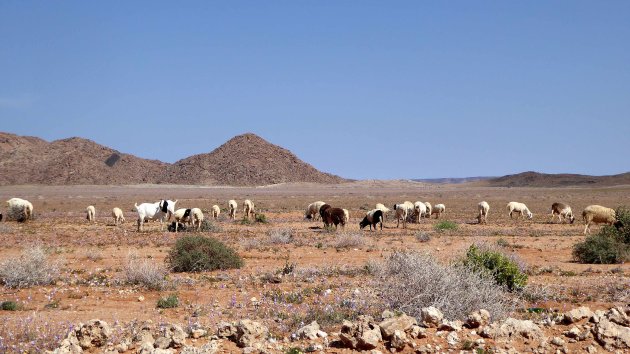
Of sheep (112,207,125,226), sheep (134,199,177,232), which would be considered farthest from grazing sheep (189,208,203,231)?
sheep (112,207,125,226)

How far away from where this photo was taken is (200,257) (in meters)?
14.6

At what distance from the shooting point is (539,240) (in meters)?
23.9

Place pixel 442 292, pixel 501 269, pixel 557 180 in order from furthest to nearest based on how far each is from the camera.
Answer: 1. pixel 557 180
2. pixel 501 269
3. pixel 442 292

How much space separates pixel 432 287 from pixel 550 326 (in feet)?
5.82

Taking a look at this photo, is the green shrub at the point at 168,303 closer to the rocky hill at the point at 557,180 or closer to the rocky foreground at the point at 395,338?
the rocky foreground at the point at 395,338

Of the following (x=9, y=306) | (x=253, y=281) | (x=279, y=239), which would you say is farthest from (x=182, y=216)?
(x=9, y=306)

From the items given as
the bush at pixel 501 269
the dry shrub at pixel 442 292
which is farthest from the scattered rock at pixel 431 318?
the bush at pixel 501 269

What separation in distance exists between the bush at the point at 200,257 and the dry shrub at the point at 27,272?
2986 millimetres

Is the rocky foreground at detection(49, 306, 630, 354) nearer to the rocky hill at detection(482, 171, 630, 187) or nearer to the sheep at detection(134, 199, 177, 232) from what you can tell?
the sheep at detection(134, 199, 177, 232)

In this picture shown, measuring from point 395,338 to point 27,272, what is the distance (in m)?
9.15

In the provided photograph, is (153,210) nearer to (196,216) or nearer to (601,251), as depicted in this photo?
(196,216)

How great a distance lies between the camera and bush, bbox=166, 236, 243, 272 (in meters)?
14.5

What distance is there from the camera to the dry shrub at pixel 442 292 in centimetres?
852

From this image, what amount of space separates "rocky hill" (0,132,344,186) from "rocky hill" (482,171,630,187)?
47.6 meters
